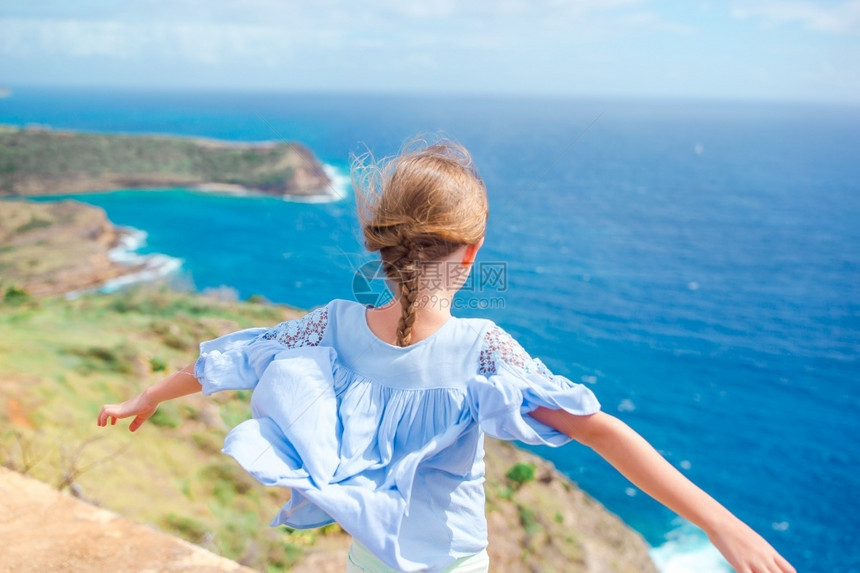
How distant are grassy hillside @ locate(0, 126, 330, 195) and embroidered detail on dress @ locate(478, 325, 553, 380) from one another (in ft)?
149

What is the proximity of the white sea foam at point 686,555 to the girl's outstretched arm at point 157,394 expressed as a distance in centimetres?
1552

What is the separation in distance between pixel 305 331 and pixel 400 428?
41cm

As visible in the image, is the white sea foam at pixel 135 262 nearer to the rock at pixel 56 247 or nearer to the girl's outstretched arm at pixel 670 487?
the rock at pixel 56 247

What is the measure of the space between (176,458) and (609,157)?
8836 centimetres

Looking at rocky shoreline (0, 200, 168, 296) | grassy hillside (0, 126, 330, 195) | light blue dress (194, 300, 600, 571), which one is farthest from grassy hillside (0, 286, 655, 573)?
grassy hillside (0, 126, 330, 195)

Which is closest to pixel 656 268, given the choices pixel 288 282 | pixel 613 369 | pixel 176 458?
pixel 613 369

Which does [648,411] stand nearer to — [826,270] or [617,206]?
[826,270]

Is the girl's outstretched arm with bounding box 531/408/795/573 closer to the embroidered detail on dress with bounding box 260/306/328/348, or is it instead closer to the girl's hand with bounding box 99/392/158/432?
the embroidered detail on dress with bounding box 260/306/328/348

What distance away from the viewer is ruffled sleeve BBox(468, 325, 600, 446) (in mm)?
1323

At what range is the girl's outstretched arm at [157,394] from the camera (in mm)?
1775

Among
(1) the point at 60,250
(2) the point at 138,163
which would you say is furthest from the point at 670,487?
(2) the point at 138,163

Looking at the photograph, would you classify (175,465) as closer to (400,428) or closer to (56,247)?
(400,428)

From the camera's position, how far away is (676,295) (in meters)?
37.3

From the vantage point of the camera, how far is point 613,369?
89.3 feet
